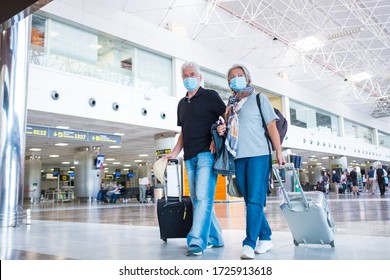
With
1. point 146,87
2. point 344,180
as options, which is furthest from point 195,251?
point 344,180

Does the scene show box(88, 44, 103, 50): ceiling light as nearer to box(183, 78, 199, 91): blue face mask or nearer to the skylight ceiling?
the skylight ceiling

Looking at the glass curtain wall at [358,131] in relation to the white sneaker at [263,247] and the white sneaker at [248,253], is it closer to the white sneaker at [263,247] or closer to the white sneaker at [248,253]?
the white sneaker at [263,247]

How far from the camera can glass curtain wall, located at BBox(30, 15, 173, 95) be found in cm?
1686

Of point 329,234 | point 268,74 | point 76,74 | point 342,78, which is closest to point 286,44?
point 268,74

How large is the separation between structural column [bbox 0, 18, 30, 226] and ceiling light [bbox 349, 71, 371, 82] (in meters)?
34.3

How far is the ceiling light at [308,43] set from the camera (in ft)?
91.4

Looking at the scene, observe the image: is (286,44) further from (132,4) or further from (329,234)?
(329,234)

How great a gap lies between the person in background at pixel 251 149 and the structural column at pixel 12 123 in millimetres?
5803

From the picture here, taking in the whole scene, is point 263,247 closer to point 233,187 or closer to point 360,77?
Result: point 233,187

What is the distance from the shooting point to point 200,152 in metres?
3.73

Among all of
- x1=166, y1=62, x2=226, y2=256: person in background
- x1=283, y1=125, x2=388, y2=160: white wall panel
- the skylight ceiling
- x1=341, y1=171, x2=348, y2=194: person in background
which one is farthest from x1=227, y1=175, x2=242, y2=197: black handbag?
x1=283, y1=125, x2=388, y2=160: white wall panel

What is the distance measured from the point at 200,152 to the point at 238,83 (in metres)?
0.78

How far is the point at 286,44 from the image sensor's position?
28.3 meters
